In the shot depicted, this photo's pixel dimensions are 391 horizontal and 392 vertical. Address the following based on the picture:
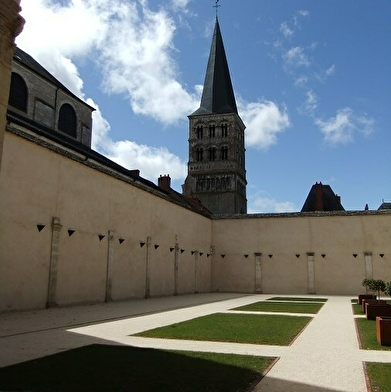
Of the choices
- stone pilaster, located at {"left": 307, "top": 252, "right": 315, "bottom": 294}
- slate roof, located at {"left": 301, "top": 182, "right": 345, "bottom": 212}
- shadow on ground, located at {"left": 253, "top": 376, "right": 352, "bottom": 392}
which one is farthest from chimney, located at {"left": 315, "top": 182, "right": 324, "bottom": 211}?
shadow on ground, located at {"left": 253, "top": 376, "right": 352, "bottom": 392}

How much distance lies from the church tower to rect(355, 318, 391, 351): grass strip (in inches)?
2561

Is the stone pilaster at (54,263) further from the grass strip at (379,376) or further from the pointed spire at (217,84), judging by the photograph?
the pointed spire at (217,84)

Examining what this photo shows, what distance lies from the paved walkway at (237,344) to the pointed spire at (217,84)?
70.8 metres

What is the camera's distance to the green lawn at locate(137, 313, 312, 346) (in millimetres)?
10633

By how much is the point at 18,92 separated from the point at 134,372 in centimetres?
3002

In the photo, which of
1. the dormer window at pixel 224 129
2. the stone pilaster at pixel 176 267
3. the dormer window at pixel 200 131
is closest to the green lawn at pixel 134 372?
the stone pilaster at pixel 176 267

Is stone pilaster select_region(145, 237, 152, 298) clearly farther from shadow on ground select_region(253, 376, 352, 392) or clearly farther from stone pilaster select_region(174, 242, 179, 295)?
shadow on ground select_region(253, 376, 352, 392)

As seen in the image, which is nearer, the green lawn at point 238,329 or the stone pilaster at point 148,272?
the green lawn at point 238,329

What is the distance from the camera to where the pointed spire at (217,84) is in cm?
8212

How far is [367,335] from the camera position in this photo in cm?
1151

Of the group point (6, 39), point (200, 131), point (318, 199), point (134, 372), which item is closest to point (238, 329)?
point (134, 372)

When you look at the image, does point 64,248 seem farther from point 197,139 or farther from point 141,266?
point 197,139

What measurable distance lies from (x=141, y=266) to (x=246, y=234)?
13.3 m

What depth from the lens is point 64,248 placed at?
62.6 ft
